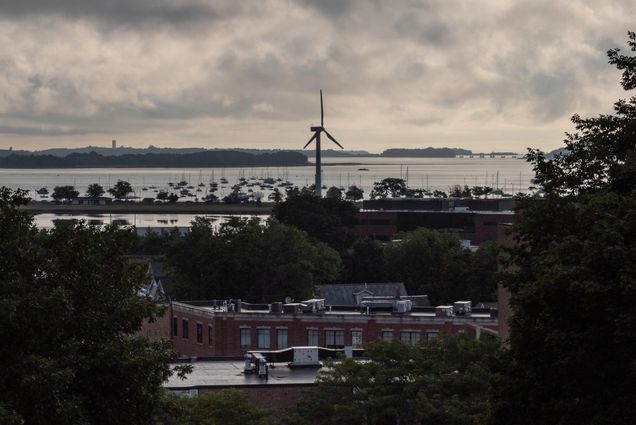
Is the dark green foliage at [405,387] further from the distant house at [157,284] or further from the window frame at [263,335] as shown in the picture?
the distant house at [157,284]

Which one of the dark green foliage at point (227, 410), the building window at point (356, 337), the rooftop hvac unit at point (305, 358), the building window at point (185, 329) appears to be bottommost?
the building window at point (185, 329)

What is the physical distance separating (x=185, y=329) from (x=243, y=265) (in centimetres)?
1254

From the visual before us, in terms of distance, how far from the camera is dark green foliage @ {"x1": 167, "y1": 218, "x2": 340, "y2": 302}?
9831 centimetres

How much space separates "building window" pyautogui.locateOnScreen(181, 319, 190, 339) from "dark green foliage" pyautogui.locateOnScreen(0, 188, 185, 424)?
5368 centimetres

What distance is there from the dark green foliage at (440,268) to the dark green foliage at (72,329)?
73099mm

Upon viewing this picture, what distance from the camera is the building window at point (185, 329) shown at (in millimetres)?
86438

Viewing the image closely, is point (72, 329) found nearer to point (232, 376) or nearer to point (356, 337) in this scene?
point (232, 376)

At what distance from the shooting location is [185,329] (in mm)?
86750

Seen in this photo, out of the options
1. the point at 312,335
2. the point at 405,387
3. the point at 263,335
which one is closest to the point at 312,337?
the point at 312,335

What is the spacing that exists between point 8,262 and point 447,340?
23997 mm

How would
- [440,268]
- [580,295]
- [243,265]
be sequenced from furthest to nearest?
[440,268] < [243,265] < [580,295]

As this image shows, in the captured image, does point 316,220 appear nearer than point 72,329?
No

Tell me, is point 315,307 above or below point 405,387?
below

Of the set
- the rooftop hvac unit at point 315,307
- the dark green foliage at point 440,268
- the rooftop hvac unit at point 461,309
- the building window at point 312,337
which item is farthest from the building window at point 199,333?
the dark green foliage at point 440,268
